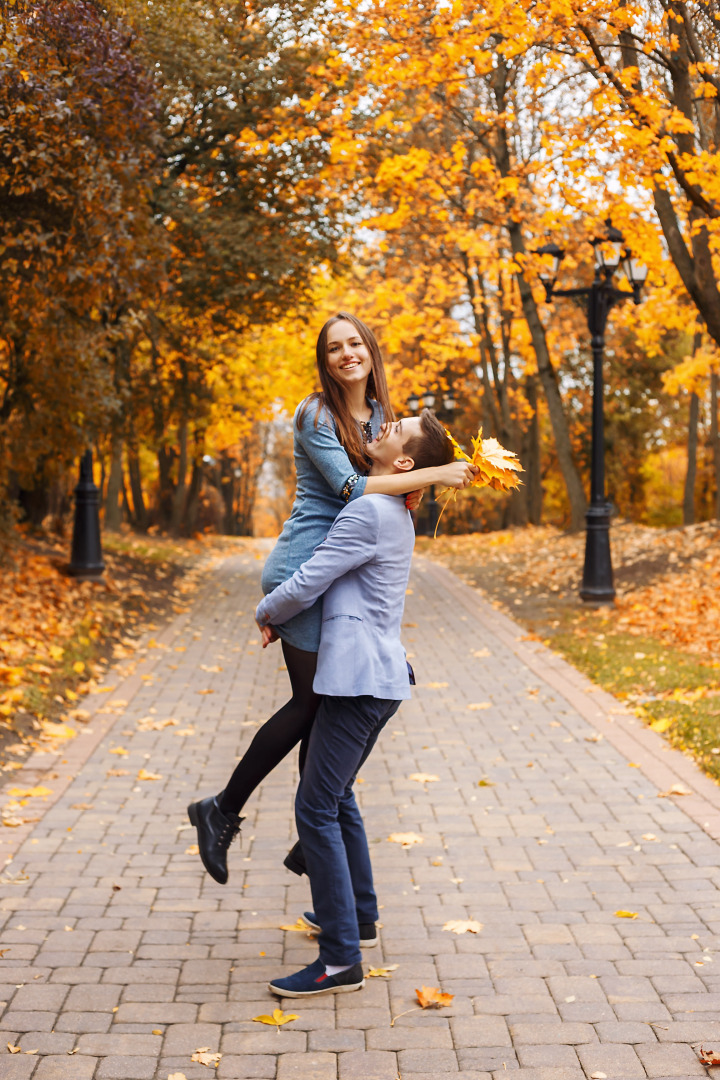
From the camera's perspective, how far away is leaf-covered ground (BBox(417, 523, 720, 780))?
7.94 m

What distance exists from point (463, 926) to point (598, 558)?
9405 mm

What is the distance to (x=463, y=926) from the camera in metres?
4.38

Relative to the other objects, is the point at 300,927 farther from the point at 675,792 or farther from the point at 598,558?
the point at 598,558

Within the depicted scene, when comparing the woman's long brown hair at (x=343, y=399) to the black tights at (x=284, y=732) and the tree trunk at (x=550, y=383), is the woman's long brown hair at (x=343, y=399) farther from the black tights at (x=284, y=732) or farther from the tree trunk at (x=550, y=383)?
the tree trunk at (x=550, y=383)

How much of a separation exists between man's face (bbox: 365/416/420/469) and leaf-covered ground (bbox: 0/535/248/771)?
3.78 m

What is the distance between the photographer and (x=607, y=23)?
31.7 ft

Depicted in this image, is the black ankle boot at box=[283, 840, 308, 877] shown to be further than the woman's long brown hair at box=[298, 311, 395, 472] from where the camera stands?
Yes

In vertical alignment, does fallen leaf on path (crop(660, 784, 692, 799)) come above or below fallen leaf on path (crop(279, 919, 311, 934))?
above

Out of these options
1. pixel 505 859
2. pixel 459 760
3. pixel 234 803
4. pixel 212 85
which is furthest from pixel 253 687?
pixel 212 85

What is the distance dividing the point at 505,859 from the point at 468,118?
18.6 meters

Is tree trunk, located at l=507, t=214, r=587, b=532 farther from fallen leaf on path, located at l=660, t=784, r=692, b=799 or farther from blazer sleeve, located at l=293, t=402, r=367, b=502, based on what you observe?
blazer sleeve, located at l=293, t=402, r=367, b=502

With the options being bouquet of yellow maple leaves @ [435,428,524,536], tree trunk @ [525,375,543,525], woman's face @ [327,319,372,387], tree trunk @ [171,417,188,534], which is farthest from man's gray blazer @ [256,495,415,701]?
tree trunk @ [525,375,543,525]

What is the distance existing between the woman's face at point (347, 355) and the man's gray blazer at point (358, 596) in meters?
0.44

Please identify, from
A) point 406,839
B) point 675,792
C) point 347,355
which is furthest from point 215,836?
point 675,792
